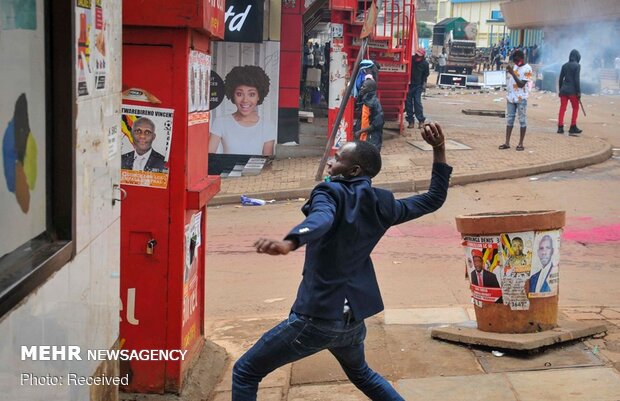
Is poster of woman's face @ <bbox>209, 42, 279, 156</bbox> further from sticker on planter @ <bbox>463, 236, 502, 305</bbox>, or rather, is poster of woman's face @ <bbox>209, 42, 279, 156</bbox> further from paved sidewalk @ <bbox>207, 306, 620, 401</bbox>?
sticker on planter @ <bbox>463, 236, 502, 305</bbox>

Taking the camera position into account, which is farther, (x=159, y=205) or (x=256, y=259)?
(x=256, y=259)

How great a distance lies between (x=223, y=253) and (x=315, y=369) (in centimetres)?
410

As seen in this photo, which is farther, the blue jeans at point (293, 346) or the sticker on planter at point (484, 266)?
the sticker on planter at point (484, 266)

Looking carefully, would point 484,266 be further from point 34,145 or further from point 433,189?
point 34,145

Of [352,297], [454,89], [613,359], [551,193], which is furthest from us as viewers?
[454,89]

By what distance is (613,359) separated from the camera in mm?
5703

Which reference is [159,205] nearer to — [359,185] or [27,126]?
[359,185]

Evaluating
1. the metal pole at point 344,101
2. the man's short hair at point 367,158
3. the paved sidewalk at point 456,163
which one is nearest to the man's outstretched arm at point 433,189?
the man's short hair at point 367,158

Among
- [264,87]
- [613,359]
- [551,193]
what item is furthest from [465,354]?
[264,87]

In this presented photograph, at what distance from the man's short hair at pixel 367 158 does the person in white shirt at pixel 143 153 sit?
1.32m

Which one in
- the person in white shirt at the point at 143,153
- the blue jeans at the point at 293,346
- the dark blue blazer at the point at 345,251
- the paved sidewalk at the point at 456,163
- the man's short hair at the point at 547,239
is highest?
the person in white shirt at the point at 143,153

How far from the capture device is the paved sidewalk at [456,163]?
1331 centimetres

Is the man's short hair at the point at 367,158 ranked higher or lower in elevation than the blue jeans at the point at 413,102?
higher

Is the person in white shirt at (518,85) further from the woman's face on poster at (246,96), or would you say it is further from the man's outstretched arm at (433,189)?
the man's outstretched arm at (433,189)
